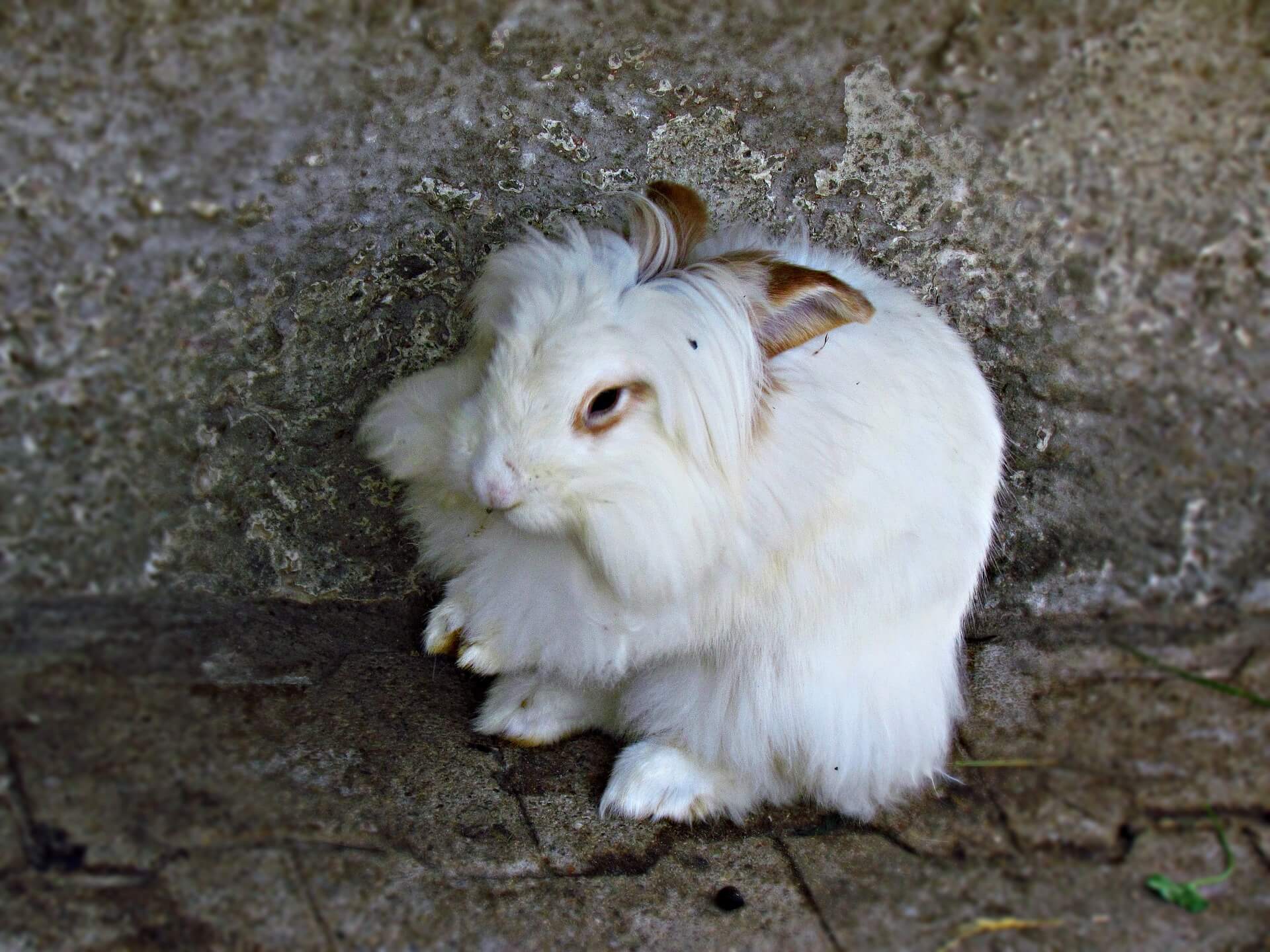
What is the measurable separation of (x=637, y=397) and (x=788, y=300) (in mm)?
348

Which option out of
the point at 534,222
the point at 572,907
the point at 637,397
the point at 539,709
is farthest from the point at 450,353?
the point at 572,907

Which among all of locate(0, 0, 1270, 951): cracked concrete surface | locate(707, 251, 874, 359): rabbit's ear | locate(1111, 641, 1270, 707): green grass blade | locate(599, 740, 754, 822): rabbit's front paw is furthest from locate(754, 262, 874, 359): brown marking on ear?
locate(1111, 641, 1270, 707): green grass blade

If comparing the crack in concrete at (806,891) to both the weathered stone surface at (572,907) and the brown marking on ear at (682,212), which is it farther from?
the brown marking on ear at (682,212)

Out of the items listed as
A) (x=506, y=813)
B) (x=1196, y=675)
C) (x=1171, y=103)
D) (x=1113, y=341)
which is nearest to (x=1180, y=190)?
(x=1171, y=103)

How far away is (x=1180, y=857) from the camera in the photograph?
96.9 inches

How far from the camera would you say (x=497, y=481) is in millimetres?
2076

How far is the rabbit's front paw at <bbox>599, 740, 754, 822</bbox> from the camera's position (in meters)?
2.57

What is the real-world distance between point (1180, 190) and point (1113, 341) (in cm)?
41

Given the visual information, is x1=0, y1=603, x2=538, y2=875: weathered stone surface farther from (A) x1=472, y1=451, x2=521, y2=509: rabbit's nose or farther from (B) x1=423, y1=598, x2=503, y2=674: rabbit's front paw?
(A) x1=472, y1=451, x2=521, y2=509: rabbit's nose

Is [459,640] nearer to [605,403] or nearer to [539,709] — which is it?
[539,709]

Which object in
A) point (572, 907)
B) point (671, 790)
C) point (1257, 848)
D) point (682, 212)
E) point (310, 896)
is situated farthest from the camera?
point (671, 790)

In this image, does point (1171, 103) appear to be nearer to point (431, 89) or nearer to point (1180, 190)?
A: point (1180, 190)

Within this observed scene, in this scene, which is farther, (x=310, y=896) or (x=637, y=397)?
(x=637, y=397)

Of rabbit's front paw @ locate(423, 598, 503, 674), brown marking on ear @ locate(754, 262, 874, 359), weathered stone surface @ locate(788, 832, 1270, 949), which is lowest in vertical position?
weathered stone surface @ locate(788, 832, 1270, 949)
